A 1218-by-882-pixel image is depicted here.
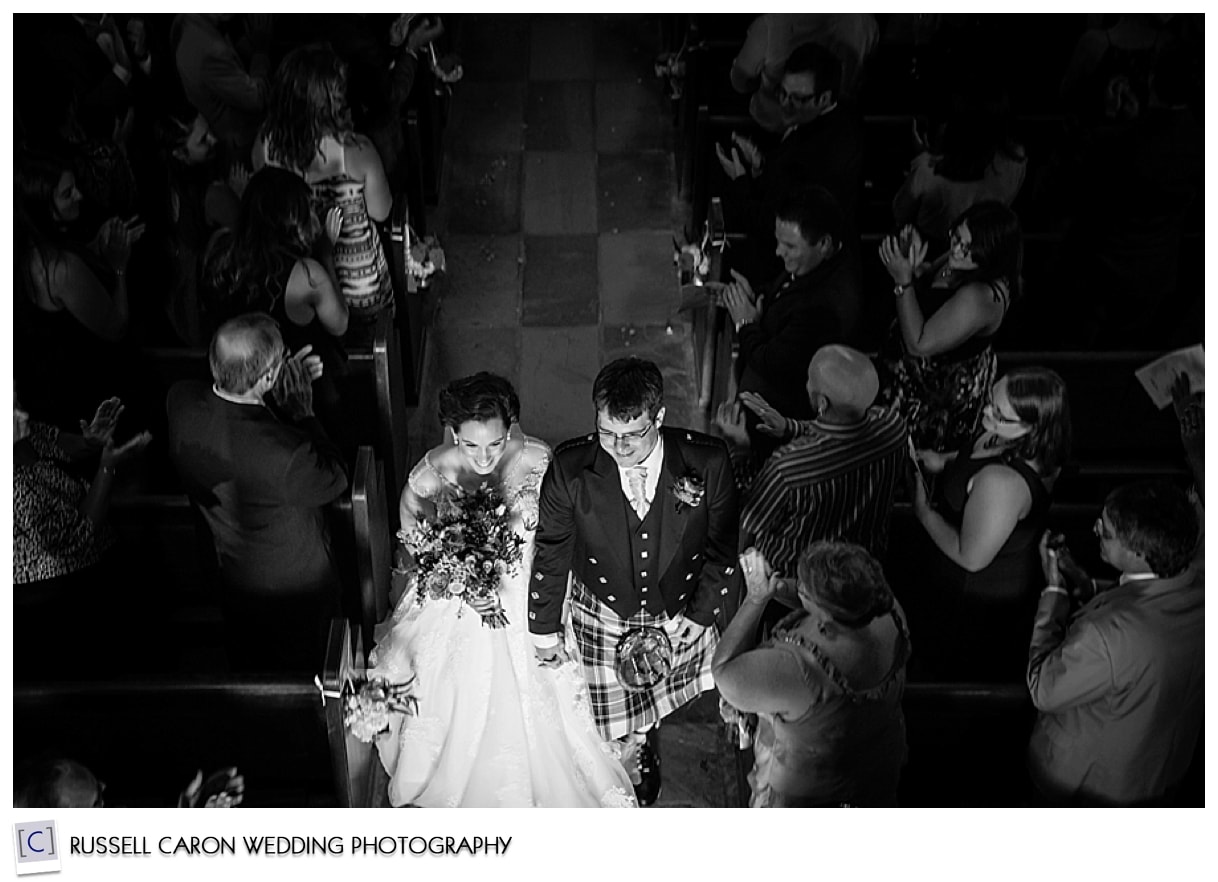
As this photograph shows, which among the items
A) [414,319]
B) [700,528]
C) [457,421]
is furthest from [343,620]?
[414,319]

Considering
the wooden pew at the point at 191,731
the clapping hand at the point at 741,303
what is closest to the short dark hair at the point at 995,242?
the clapping hand at the point at 741,303

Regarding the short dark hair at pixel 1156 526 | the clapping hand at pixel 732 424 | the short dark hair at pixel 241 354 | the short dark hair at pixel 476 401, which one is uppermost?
the short dark hair at pixel 241 354

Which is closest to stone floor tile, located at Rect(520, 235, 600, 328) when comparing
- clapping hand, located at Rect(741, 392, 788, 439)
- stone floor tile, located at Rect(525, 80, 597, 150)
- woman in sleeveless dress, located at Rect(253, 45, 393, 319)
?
stone floor tile, located at Rect(525, 80, 597, 150)

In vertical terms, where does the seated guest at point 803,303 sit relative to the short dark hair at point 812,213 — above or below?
below

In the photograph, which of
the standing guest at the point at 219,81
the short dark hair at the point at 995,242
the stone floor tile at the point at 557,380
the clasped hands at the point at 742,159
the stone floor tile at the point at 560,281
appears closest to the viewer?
the short dark hair at the point at 995,242

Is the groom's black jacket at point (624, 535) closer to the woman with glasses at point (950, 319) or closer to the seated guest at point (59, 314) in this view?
the woman with glasses at point (950, 319)

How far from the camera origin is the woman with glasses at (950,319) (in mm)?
4156

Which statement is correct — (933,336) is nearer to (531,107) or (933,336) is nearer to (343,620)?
(343,620)

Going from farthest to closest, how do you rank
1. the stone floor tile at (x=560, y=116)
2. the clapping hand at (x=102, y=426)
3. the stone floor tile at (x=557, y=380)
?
the stone floor tile at (x=560, y=116) < the stone floor tile at (x=557, y=380) < the clapping hand at (x=102, y=426)

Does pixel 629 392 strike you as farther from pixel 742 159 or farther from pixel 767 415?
pixel 742 159

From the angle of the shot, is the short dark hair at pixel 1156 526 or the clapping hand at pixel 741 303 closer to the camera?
the short dark hair at pixel 1156 526

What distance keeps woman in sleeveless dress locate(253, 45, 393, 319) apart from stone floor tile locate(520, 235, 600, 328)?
0.91m
